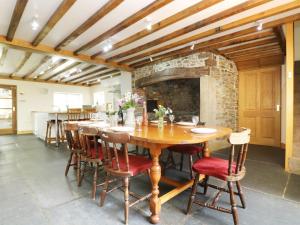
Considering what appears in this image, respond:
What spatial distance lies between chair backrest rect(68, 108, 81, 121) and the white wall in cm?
418

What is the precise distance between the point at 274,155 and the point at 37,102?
9.65 metres

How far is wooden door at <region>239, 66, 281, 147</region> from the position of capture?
513cm

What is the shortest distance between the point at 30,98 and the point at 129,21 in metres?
7.72

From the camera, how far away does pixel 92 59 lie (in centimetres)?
529

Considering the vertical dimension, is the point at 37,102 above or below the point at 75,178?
above

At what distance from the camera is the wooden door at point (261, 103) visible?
16.8 ft

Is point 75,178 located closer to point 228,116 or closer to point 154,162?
point 154,162

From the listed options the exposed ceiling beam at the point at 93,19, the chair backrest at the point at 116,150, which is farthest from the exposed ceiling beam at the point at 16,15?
the chair backrest at the point at 116,150

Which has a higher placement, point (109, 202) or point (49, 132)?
point (49, 132)

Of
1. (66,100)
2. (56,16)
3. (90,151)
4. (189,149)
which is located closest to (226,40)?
(189,149)

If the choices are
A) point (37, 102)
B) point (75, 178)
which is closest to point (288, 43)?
point (75, 178)

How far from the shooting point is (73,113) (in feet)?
17.9

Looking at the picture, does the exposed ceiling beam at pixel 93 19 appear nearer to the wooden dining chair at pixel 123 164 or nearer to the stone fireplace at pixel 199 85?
the wooden dining chair at pixel 123 164

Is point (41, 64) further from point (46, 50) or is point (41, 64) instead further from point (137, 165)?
point (137, 165)
